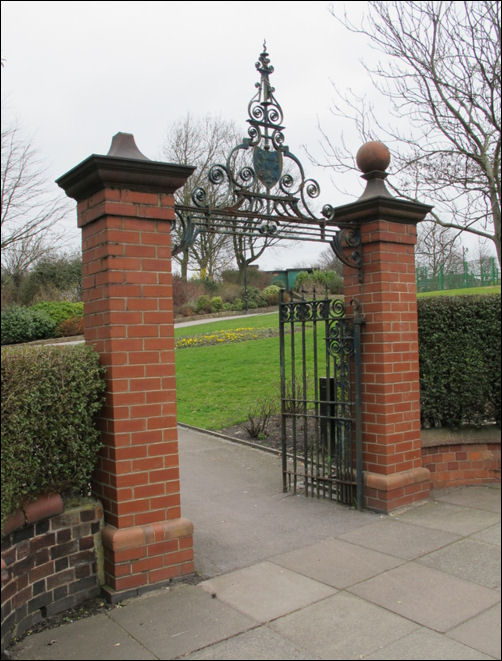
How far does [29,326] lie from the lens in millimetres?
19562

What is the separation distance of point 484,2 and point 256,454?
5.99 meters

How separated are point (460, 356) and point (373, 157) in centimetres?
206

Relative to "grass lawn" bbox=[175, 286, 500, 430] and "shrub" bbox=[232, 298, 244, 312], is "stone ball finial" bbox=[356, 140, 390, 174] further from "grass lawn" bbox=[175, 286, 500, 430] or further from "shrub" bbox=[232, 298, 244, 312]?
"shrub" bbox=[232, 298, 244, 312]

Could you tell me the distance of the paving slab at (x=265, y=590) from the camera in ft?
10.4

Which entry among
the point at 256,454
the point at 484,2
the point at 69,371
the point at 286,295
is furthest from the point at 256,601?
the point at 484,2

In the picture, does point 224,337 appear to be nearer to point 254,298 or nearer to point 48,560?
point 254,298

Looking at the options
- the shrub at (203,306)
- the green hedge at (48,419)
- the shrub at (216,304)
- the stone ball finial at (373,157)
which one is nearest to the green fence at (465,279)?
the shrub at (216,304)

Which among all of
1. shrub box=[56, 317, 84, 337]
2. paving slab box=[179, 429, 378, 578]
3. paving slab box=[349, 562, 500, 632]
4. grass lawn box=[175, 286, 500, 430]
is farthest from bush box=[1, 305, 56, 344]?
paving slab box=[349, 562, 500, 632]

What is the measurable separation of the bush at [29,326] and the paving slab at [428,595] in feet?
57.2

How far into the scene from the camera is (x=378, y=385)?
16.0ft

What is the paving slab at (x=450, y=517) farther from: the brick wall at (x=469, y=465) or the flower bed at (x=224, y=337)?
the flower bed at (x=224, y=337)

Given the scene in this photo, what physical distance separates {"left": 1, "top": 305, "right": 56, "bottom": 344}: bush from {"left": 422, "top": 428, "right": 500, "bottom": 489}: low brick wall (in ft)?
53.9

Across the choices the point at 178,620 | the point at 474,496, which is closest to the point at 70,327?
the point at 474,496

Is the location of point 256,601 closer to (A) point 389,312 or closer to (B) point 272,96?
(A) point 389,312
